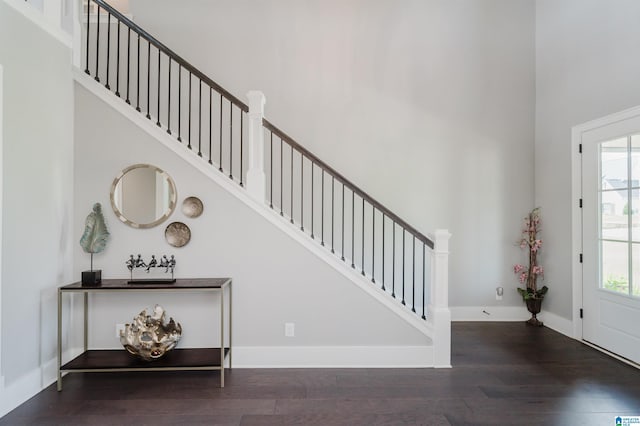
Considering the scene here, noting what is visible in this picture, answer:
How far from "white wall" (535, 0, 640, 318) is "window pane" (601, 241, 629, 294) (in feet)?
1.54

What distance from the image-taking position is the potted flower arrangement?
4.83 metres

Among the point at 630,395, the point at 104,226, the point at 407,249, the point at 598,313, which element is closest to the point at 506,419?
the point at 630,395

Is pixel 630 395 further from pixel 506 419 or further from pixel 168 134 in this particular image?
pixel 168 134

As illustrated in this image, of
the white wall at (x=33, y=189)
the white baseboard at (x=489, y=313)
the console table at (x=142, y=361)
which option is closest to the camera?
the white wall at (x=33, y=189)

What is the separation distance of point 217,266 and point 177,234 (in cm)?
47

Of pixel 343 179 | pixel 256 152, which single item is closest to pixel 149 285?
pixel 256 152

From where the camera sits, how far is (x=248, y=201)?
11.5ft

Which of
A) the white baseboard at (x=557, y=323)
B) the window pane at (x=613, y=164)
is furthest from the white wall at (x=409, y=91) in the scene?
the window pane at (x=613, y=164)

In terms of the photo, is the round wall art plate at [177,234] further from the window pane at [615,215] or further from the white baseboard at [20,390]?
the window pane at [615,215]

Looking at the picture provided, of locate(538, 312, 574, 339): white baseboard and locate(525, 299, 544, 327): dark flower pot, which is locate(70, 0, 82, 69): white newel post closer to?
locate(525, 299, 544, 327): dark flower pot

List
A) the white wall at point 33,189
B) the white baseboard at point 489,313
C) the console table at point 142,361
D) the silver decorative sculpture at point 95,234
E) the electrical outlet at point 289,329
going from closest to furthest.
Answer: the white wall at point 33,189 < the console table at point 142,361 < the silver decorative sculpture at point 95,234 < the electrical outlet at point 289,329 < the white baseboard at point 489,313

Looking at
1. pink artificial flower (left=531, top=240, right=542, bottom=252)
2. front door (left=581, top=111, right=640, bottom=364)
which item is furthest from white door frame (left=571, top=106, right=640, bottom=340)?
pink artificial flower (left=531, top=240, right=542, bottom=252)

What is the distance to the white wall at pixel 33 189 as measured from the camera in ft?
8.93

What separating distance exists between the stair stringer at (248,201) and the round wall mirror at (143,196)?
0.30 meters
